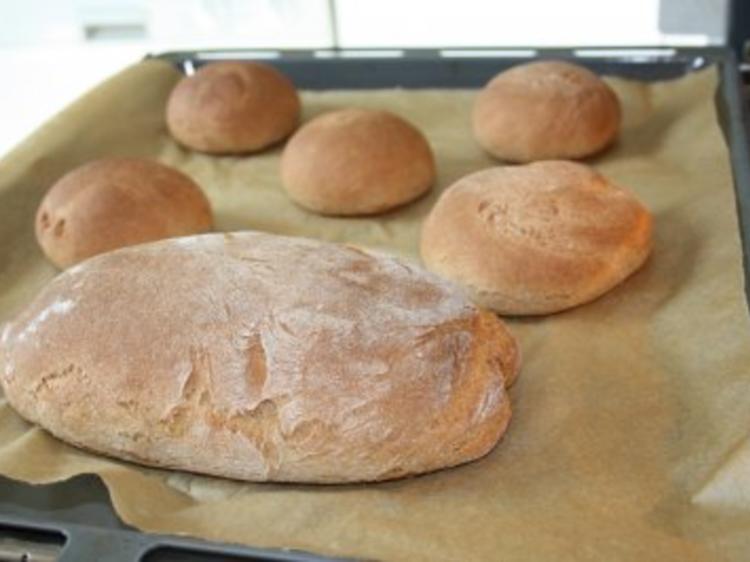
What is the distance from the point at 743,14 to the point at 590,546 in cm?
100

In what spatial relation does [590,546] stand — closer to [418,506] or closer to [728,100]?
[418,506]

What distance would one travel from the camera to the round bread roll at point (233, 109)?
4.80ft

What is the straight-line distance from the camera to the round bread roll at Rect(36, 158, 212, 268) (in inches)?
47.2

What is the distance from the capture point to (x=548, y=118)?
138 centimetres

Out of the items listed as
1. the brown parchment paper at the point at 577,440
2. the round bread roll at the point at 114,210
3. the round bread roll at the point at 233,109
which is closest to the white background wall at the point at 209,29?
the round bread roll at the point at 233,109

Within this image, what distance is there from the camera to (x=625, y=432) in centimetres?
88

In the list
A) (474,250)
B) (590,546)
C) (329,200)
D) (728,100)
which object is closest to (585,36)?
(728,100)

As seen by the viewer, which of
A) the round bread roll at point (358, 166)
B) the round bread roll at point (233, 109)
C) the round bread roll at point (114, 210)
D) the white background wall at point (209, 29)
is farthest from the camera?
the white background wall at point (209, 29)

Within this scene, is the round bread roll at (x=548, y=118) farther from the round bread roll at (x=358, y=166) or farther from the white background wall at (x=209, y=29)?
the white background wall at (x=209, y=29)

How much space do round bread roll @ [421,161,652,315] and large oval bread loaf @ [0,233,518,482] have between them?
0.13m

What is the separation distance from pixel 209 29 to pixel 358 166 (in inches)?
50.8

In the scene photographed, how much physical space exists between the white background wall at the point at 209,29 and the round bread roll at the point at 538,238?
1.17 meters

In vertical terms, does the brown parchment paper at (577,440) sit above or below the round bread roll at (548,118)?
below

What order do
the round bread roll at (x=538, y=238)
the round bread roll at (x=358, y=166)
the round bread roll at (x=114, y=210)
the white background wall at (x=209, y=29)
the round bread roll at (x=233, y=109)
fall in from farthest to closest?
1. the white background wall at (x=209, y=29)
2. the round bread roll at (x=233, y=109)
3. the round bread roll at (x=358, y=166)
4. the round bread roll at (x=114, y=210)
5. the round bread roll at (x=538, y=238)
